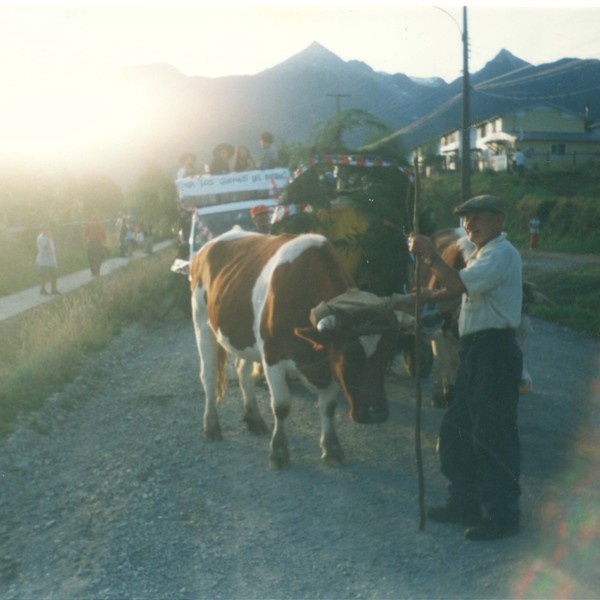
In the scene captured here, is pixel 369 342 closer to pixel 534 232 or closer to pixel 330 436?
pixel 330 436

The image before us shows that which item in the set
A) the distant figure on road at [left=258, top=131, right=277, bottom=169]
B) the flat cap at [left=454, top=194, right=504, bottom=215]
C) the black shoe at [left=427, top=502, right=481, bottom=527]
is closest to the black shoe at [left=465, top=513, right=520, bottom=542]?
the black shoe at [left=427, top=502, right=481, bottom=527]

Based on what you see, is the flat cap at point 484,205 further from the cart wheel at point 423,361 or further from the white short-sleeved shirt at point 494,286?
the cart wheel at point 423,361

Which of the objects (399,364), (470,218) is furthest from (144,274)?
(470,218)

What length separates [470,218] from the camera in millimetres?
5832

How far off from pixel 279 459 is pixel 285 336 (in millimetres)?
971

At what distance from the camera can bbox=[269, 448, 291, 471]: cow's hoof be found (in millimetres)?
7363

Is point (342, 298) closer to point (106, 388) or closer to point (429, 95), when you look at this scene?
point (106, 388)

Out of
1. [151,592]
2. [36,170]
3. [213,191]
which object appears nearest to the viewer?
[151,592]

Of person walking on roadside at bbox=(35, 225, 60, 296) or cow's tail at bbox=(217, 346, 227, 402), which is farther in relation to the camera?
person walking on roadside at bbox=(35, 225, 60, 296)

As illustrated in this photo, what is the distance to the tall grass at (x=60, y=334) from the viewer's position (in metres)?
10.5

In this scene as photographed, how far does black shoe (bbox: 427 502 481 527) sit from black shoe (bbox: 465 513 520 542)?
235 millimetres

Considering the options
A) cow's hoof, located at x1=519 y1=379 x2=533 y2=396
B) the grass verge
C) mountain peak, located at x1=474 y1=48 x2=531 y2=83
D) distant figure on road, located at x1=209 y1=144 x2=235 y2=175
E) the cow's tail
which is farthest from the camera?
mountain peak, located at x1=474 y1=48 x2=531 y2=83

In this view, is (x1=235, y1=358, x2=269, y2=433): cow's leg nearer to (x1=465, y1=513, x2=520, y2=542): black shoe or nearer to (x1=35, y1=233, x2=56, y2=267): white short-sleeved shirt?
(x1=465, y1=513, x2=520, y2=542): black shoe

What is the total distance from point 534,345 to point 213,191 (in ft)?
19.3
